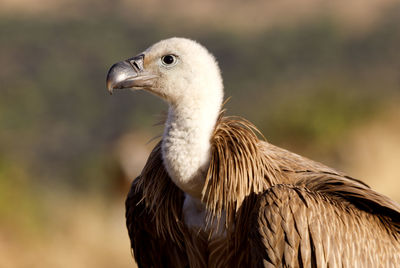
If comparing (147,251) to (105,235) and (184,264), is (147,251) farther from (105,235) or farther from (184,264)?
(105,235)

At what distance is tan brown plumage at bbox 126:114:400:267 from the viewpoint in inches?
163

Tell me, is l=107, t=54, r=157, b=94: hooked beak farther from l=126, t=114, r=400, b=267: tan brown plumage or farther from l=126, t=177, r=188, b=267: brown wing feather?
l=126, t=177, r=188, b=267: brown wing feather

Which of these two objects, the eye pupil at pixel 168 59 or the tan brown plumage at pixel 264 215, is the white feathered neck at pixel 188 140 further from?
the eye pupil at pixel 168 59

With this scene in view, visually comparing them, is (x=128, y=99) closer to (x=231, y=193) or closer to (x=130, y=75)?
(x=130, y=75)

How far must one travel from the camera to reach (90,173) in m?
14.0

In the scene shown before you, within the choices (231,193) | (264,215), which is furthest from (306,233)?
(231,193)

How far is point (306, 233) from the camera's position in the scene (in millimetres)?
4152

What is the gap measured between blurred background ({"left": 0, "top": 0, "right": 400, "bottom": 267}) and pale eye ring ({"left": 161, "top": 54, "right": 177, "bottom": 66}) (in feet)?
2.31

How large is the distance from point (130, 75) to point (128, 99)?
17554mm

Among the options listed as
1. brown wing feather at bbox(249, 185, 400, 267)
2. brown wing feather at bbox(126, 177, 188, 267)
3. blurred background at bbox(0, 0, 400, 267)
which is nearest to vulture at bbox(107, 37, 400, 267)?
brown wing feather at bbox(249, 185, 400, 267)

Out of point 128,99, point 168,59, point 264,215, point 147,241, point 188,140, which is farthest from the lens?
point 128,99

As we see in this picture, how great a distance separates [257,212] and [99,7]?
29.9m

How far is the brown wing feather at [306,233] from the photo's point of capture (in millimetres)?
4113

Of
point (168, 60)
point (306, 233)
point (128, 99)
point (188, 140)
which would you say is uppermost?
point (128, 99)
